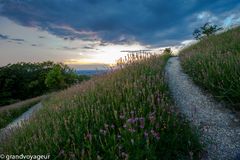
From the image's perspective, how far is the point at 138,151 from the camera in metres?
4.52

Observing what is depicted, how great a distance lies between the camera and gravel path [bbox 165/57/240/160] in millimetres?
5504

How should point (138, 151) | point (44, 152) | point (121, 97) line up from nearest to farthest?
1. point (138, 151)
2. point (44, 152)
3. point (121, 97)

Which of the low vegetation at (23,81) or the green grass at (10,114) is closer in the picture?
the green grass at (10,114)

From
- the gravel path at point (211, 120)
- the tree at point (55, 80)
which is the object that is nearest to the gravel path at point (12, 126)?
the gravel path at point (211, 120)

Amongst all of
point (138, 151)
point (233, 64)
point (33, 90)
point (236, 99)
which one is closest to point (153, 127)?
point (138, 151)

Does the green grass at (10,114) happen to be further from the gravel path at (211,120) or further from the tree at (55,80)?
the tree at (55,80)

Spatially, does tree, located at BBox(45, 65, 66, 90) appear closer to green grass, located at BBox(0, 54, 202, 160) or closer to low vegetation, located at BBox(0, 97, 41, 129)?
low vegetation, located at BBox(0, 97, 41, 129)

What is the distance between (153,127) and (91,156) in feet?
4.01

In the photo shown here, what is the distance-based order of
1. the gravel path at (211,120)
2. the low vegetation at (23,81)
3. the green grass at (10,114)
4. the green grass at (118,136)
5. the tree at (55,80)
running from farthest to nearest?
the low vegetation at (23,81), the tree at (55,80), the green grass at (10,114), the gravel path at (211,120), the green grass at (118,136)

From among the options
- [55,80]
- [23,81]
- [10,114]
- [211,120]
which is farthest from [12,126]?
[23,81]

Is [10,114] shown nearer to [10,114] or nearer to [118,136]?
[10,114]

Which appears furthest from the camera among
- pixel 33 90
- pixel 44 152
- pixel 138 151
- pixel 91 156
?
pixel 33 90

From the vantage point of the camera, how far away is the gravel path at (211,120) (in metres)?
5.50

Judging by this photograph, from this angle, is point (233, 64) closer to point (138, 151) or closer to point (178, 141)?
point (178, 141)
